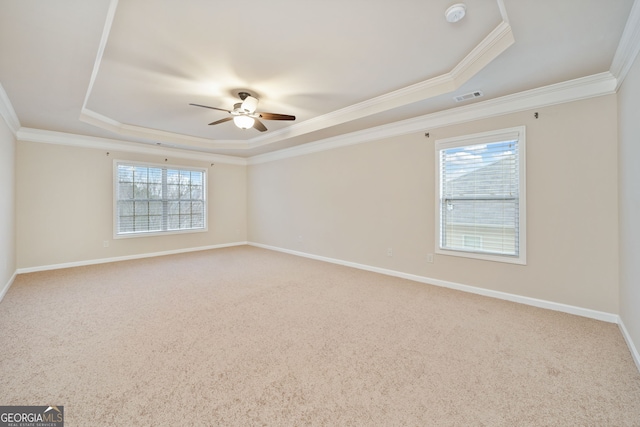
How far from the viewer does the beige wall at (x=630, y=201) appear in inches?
81.0

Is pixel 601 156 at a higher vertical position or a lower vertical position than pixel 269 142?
lower

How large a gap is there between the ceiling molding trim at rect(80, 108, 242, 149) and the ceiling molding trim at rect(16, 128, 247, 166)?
430 mm

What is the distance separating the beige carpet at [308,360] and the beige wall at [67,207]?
134 centimetres

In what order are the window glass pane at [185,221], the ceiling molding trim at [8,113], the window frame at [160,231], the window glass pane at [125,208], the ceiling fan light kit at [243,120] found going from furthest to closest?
the window glass pane at [185,221] < the window glass pane at [125,208] < the window frame at [160,231] < the ceiling fan light kit at [243,120] < the ceiling molding trim at [8,113]

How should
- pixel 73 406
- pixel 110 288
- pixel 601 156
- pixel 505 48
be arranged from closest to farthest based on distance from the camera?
pixel 73 406 → pixel 505 48 → pixel 601 156 → pixel 110 288

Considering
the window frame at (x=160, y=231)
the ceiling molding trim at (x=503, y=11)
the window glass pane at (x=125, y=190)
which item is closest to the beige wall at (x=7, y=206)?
the window frame at (x=160, y=231)

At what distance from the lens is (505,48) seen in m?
2.21

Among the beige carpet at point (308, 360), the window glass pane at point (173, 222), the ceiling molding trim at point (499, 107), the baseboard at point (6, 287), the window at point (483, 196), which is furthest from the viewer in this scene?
the window glass pane at point (173, 222)

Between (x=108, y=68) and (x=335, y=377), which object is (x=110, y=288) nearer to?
(x=108, y=68)

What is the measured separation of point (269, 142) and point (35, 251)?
177 inches

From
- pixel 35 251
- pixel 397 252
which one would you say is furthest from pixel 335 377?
pixel 35 251

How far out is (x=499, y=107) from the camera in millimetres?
3252

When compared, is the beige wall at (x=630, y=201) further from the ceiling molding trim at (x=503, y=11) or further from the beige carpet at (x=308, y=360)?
the ceiling molding trim at (x=503, y=11)

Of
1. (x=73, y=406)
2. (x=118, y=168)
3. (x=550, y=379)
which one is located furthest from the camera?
(x=118, y=168)
